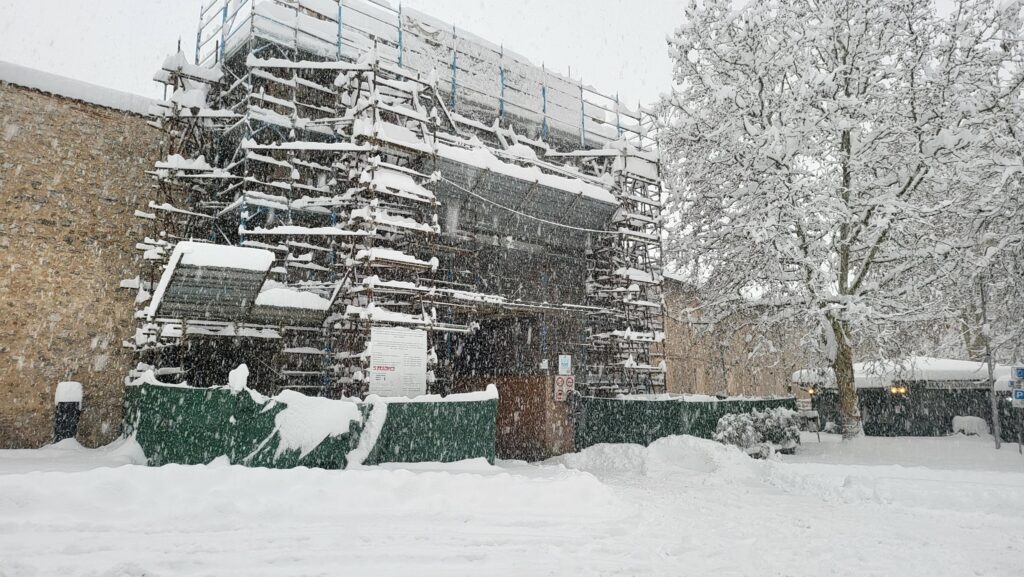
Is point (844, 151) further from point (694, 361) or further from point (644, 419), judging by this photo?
point (694, 361)

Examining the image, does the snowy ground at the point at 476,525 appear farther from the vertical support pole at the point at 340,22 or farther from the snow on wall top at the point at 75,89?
the vertical support pole at the point at 340,22

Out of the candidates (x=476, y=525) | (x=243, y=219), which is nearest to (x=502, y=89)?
(x=243, y=219)

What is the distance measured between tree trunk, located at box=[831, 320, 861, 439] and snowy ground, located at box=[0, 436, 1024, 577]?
19.8 feet

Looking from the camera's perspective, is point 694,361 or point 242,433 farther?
point 694,361

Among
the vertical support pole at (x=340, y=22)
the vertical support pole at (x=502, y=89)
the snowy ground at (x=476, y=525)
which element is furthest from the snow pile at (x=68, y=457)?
the vertical support pole at (x=502, y=89)

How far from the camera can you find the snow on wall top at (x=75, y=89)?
13594mm

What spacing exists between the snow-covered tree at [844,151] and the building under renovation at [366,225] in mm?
4229

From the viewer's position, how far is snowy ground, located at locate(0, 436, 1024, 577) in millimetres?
5504

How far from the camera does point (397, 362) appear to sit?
14.0 meters

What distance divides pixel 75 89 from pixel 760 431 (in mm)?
18411

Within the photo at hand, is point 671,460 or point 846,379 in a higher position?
point 846,379

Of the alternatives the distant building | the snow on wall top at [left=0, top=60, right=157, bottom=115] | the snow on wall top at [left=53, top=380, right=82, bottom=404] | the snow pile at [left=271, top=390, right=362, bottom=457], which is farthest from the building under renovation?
the distant building

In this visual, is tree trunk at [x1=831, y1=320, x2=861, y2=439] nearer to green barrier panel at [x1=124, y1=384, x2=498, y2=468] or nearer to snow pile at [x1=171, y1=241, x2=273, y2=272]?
green barrier panel at [x1=124, y1=384, x2=498, y2=468]

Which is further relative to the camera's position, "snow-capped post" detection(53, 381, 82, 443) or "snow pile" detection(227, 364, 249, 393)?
"snow-capped post" detection(53, 381, 82, 443)
